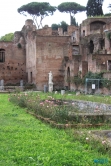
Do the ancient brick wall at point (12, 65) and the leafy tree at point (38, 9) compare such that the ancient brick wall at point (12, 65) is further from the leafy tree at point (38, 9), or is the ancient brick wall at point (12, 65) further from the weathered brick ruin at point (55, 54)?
the leafy tree at point (38, 9)

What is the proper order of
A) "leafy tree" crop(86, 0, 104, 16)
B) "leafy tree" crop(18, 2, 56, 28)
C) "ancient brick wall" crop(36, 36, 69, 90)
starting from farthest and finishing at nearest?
"leafy tree" crop(18, 2, 56, 28) < "leafy tree" crop(86, 0, 104, 16) < "ancient brick wall" crop(36, 36, 69, 90)

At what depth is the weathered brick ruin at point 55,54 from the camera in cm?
3675

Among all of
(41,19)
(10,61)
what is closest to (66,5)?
(41,19)

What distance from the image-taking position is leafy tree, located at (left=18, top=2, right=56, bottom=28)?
73.8 meters

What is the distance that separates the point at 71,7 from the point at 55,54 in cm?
3858

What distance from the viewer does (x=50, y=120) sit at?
410 inches

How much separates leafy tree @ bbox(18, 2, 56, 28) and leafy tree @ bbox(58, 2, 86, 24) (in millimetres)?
2332

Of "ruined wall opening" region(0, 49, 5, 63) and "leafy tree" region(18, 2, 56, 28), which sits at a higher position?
"leafy tree" region(18, 2, 56, 28)

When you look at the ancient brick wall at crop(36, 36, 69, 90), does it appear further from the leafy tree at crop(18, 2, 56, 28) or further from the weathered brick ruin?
the leafy tree at crop(18, 2, 56, 28)

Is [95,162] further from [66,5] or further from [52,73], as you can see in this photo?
[66,5]

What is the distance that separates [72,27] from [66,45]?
15.5 meters

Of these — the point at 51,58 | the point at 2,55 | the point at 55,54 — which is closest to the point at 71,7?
the point at 2,55

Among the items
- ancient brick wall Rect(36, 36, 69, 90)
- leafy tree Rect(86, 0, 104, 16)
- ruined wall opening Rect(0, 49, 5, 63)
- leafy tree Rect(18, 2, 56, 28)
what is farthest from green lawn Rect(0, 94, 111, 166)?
leafy tree Rect(18, 2, 56, 28)

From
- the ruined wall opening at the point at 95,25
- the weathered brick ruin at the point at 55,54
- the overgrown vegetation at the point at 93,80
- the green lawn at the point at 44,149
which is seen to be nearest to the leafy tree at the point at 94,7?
the weathered brick ruin at the point at 55,54
